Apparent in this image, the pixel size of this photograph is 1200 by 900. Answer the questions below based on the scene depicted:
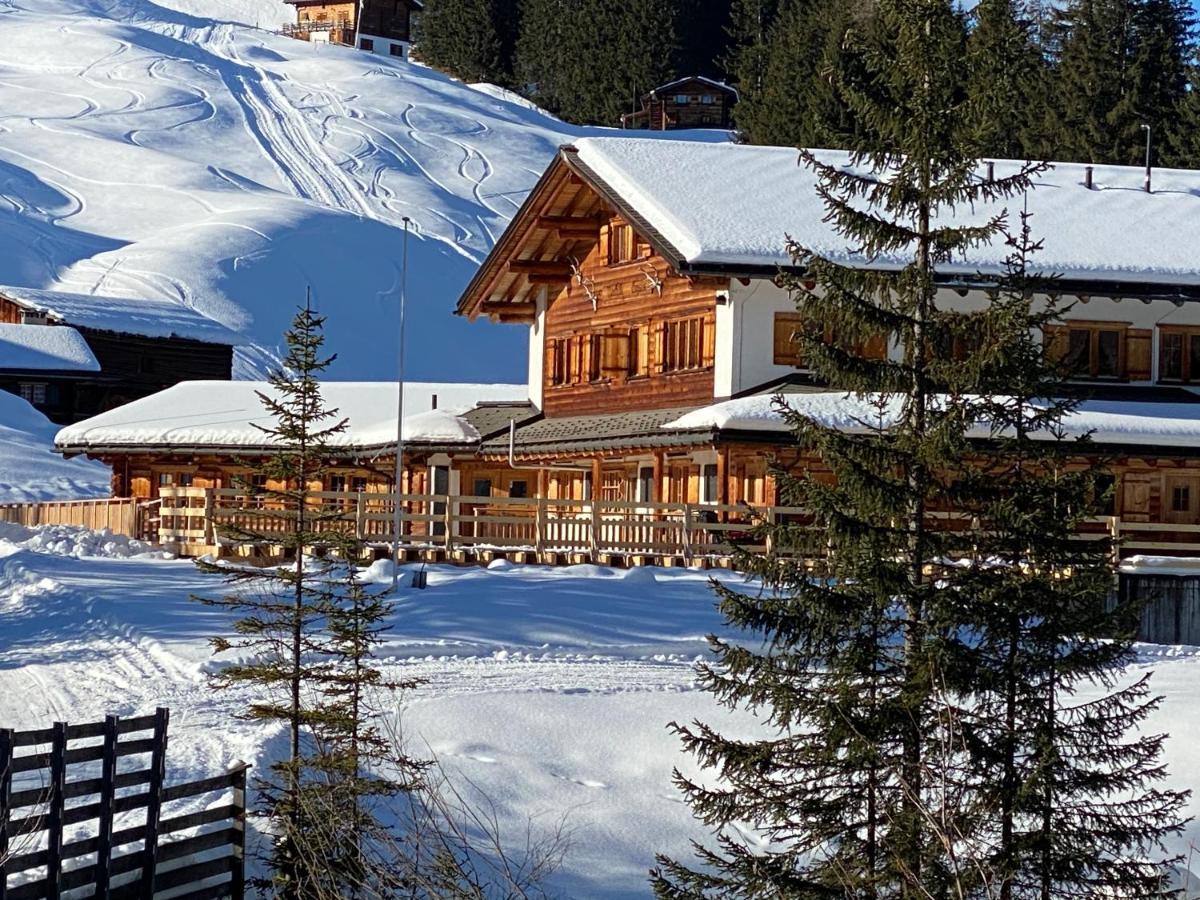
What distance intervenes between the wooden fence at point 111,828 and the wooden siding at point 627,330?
18.3 m

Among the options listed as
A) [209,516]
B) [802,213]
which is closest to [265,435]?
[209,516]

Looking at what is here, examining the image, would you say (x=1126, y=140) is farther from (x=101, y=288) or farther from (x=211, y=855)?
(x=211, y=855)

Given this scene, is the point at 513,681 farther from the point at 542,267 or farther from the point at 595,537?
the point at 542,267

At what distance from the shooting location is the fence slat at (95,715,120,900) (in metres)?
13.1

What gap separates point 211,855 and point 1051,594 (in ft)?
21.7

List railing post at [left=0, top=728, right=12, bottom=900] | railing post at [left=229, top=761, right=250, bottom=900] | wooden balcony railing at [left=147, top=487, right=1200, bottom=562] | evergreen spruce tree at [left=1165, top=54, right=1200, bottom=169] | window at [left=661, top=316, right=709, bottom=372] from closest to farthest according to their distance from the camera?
railing post at [left=0, top=728, right=12, bottom=900] → railing post at [left=229, top=761, right=250, bottom=900] → wooden balcony railing at [left=147, top=487, right=1200, bottom=562] → window at [left=661, top=316, right=709, bottom=372] → evergreen spruce tree at [left=1165, top=54, right=1200, bottom=169]

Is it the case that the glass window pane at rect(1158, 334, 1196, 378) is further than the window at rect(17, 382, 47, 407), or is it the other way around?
the window at rect(17, 382, 47, 407)

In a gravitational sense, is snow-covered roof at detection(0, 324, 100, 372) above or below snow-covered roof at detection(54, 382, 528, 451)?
above

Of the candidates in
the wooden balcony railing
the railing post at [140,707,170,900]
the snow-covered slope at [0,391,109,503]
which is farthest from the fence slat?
the snow-covered slope at [0,391,109,503]

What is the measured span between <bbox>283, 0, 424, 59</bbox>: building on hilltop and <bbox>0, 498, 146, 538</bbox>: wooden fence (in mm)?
104630

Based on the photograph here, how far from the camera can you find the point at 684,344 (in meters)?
33.2

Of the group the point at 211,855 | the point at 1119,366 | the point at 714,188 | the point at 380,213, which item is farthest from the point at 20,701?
the point at 380,213

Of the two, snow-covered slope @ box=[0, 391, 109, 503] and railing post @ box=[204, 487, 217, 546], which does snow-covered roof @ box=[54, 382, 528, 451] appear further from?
snow-covered slope @ box=[0, 391, 109, 503]

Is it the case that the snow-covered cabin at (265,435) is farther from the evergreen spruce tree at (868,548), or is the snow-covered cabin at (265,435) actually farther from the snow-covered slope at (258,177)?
the snow-covered slope at (258,177)
